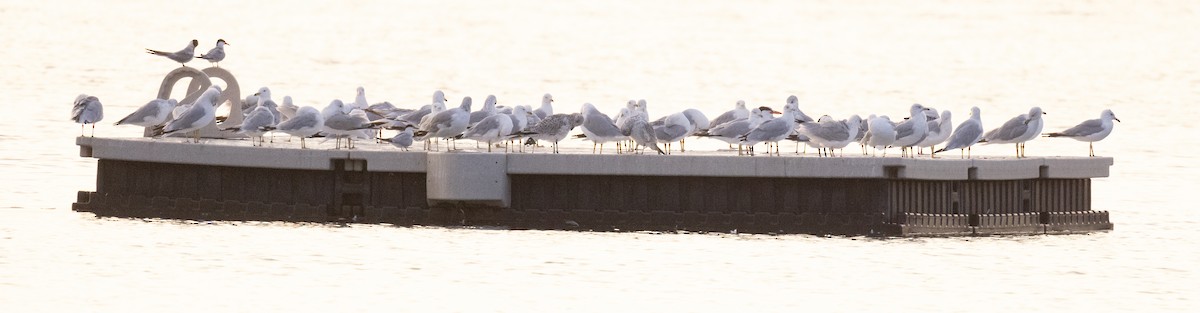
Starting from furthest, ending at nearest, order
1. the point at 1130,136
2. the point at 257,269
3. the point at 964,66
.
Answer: the point at 964,66 → the point at 1130,136 → the point at 257,269

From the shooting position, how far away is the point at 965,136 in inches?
1409

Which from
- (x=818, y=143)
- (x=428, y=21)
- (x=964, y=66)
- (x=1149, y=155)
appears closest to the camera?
(x=818, y=143)

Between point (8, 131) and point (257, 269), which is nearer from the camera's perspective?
point (257, 269)

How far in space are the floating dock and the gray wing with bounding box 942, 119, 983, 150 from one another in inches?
26.9

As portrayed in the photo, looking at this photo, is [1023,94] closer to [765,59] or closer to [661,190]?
[765,59]

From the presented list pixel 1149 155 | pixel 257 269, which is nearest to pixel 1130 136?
pixel 1149 155

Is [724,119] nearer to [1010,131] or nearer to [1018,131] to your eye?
[1010,131]

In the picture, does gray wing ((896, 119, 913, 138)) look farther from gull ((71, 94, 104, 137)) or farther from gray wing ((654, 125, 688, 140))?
gull ((71, 94, 104, 137))

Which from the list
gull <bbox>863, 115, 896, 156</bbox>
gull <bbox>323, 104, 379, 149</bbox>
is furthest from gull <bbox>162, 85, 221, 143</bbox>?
gull <bbox>863, 115, 896, 156</bbox>

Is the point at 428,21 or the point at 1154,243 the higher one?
the point at 428,21

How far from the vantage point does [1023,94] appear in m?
85.8

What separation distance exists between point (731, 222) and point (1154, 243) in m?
7.67

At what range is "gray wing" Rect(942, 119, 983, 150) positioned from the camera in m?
35.8

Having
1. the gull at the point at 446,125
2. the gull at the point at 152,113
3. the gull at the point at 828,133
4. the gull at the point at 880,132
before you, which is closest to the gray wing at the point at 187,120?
the gull at the point at 152,113
